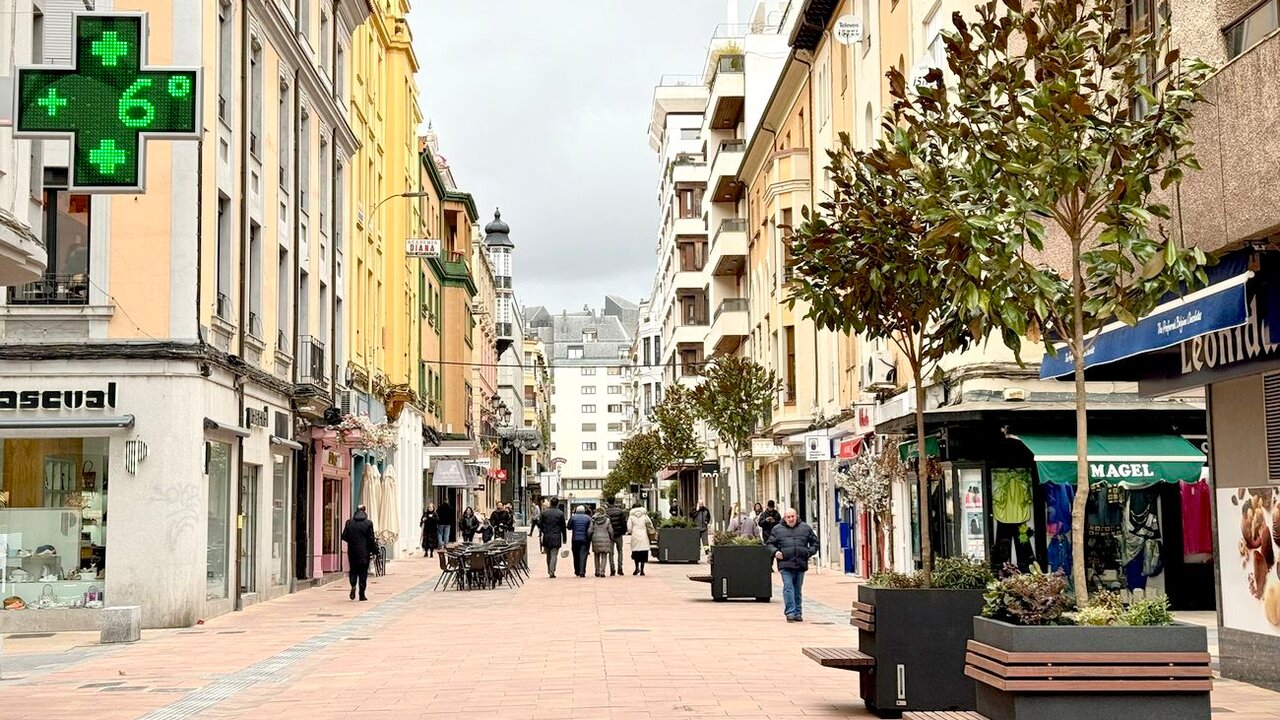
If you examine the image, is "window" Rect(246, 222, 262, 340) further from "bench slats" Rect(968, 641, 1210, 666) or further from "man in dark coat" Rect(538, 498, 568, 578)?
"bench slats" Rect(968, 641, 1210, 666)

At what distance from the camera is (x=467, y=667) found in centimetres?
1573

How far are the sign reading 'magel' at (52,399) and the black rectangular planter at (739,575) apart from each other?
34.5 ft

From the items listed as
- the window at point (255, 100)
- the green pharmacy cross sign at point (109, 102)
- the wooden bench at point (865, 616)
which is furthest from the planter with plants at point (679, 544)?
the green pharmacy cross sign at point (109, 102)

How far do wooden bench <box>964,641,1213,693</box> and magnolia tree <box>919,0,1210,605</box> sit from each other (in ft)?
1.91

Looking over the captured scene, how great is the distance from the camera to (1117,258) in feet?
28.7

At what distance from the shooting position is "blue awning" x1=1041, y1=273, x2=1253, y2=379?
11609mm

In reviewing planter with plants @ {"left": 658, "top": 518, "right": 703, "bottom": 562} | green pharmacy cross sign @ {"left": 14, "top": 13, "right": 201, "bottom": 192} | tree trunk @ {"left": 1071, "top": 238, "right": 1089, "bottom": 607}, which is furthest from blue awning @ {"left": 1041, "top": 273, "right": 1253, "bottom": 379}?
planter with plants @ {"left": 658, "top": 518, "right": 703, "bottom": 562}

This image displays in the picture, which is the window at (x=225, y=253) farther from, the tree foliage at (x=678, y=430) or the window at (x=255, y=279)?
the tree foliage at (x=678, y=430)

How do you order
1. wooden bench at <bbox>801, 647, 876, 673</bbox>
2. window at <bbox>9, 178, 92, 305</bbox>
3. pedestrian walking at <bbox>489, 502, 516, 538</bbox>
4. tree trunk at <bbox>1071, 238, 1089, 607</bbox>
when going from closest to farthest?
tree trunk at <bbox>1071, 238, 1089, 607</bbox> < wooden bench at <bbox>801, 647, 876, 673</bbox> < window at <bbox>9, 178, 92, 305</bbox> < pedestrian walking at <bbox>489, 502, 516, 538</bbox>

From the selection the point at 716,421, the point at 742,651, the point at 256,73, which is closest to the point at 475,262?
the point at 716,421

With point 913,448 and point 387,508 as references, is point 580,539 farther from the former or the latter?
point 913,448

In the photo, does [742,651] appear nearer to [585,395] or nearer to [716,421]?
[716,421]

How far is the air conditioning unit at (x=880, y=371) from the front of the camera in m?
29.5

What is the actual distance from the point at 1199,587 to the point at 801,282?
12.0 m
